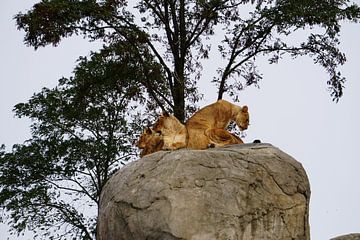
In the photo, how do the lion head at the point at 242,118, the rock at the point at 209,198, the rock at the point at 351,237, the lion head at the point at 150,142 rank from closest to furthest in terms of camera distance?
the rock at the point at 209,198
the lion head at the point at 150,142
the lion head at the point at 242,118
the rock at the point at 351,237

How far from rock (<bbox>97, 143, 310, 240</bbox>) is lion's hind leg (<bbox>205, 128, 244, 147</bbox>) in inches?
20.3

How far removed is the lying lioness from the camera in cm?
609

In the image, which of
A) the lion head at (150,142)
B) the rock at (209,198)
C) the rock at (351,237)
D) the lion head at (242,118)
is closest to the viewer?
the rock at (209,198)

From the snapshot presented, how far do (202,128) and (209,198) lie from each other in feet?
4.51

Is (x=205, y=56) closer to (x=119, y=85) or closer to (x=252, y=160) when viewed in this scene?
(x=119, y=85)

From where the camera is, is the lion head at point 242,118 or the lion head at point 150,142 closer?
the lion head at point 150,142

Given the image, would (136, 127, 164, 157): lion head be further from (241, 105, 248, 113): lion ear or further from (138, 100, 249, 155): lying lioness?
(241, 105, 248, 113): lion ear

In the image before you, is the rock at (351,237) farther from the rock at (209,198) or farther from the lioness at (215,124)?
the rock at (209,198)

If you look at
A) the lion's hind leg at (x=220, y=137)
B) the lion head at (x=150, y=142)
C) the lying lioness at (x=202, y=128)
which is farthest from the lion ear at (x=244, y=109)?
the lion head at (x=150, y=142)

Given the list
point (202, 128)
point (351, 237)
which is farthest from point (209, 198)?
point (351, 237)

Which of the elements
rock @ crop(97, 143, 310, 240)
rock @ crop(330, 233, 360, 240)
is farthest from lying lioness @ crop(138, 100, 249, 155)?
rock @ crop(330, 233, 360, 240)

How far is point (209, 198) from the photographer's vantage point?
4980 mm

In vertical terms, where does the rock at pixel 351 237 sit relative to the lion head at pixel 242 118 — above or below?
below

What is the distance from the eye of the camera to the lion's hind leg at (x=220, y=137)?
6088mm
